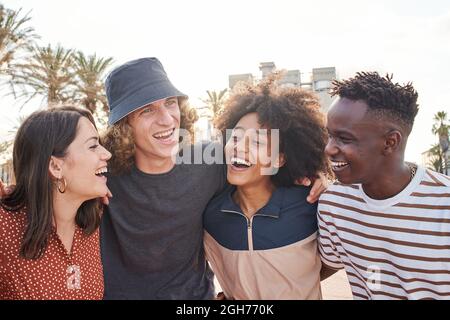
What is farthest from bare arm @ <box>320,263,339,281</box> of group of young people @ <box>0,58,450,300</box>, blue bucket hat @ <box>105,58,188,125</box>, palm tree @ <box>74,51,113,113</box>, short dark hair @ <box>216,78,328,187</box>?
palm tree @ <box>74,51,113,113</box>

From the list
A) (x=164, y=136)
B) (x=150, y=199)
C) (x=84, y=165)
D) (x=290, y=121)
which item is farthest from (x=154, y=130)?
(x=290, y=121)

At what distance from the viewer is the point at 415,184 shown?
259 centimetres

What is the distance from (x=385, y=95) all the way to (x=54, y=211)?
2392 mm

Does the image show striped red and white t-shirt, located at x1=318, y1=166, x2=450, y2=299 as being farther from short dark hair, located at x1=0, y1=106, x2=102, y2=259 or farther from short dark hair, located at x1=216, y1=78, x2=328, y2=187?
short dark hair, located at x1=0, y1=106, x2=102, y2=259

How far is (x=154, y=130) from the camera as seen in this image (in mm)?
3521

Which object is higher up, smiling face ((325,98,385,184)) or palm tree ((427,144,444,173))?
smiling face ((325,98,385,184))

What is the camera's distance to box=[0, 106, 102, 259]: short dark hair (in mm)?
2725

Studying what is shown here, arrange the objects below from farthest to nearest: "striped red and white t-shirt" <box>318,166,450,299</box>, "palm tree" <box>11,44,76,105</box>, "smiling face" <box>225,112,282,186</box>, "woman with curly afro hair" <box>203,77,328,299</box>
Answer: "palm tree" <box>11,44,76,105</box> → "smiling face" <box>225,112,282,186</box> → "woman with curly afro hair" <box>203,77,328,299</box> → "striped red and white t-shirt" <box>318,166,450,299</box>

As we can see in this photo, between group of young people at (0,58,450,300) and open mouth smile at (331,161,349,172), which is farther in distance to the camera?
open mouth smile at (331,161,349,172)

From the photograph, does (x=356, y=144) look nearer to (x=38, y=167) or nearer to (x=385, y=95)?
(x=385, y=95)

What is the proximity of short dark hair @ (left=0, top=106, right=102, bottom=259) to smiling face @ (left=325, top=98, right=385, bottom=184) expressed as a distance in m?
1.82

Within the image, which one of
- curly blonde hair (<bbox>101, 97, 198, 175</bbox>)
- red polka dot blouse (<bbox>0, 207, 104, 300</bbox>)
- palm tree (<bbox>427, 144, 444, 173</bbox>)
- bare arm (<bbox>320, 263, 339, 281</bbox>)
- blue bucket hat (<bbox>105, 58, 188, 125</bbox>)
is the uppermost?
blue bucket hat (<bbox>105, 58, 188, 125</bbox>)
